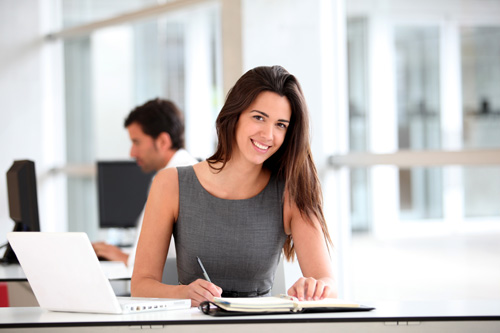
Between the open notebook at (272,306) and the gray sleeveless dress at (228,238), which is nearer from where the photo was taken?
the open notebook at (272,306)

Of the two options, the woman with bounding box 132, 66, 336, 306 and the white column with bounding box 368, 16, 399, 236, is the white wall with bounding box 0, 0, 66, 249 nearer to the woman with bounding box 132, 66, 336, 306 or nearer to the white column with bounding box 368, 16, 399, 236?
the white column with bounding box 368, 16, 399, 236

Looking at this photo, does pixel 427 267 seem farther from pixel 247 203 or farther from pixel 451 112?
pixel 247 203

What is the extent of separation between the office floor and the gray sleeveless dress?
1.47 metres

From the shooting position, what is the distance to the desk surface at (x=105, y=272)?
9.90 feet

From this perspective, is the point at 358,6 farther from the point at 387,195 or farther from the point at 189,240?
the point at 189,240

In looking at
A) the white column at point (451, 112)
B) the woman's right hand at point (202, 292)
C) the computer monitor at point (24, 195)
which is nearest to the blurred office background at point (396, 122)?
the white column at point (451, 112)

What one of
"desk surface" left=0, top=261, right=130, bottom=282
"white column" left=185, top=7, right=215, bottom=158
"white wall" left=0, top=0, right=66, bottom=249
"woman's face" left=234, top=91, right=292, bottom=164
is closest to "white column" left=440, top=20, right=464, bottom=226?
"woman's face" left=234, top=91, right=292, bottom=164

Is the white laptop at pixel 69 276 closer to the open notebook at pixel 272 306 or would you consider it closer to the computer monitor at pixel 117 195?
the open notebook at pixel 272 306

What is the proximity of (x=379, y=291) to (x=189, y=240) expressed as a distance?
1959 mm

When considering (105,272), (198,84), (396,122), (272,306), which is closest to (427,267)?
(396,122)

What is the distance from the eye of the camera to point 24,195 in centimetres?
346

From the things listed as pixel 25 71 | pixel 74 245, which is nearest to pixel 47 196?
pixel 25 71

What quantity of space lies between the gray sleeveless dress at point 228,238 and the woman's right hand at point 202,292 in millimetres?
371

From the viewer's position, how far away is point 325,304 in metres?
1.78
